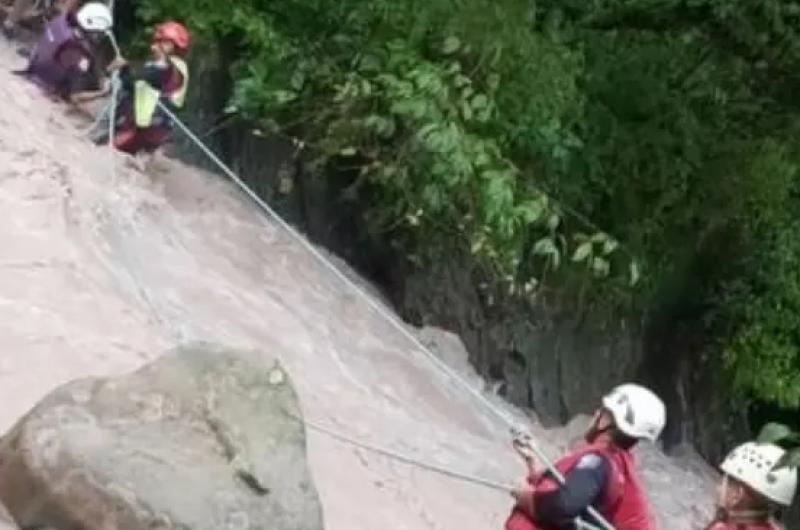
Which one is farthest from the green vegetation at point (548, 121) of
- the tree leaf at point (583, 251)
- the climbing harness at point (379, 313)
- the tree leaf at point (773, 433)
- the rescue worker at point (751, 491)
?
the tree leaf at point (773, 433)

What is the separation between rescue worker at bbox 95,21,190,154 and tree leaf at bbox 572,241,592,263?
2.64 metres

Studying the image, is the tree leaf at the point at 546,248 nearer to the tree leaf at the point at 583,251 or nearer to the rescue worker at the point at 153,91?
the tree leaf at the point at 583,251

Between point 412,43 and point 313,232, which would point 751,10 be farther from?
point 313,232

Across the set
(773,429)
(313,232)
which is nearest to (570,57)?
(313,232)

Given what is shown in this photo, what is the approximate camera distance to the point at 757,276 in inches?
483

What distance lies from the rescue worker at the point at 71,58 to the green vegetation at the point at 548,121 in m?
0.60

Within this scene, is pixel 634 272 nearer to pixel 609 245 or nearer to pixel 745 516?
pixel 609 245

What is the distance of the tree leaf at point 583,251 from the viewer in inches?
429

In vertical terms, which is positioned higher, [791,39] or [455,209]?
[791,39]

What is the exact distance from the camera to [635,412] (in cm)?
561

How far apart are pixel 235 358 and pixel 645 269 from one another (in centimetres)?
640

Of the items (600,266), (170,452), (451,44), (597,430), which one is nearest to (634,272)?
(600,266)

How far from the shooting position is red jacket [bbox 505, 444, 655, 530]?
550cm

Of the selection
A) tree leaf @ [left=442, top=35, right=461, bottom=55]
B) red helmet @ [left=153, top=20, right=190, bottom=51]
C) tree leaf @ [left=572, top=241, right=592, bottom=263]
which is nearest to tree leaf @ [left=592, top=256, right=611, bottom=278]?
tree leaf @ [left=572, top=241, right=592, bottom=263]
